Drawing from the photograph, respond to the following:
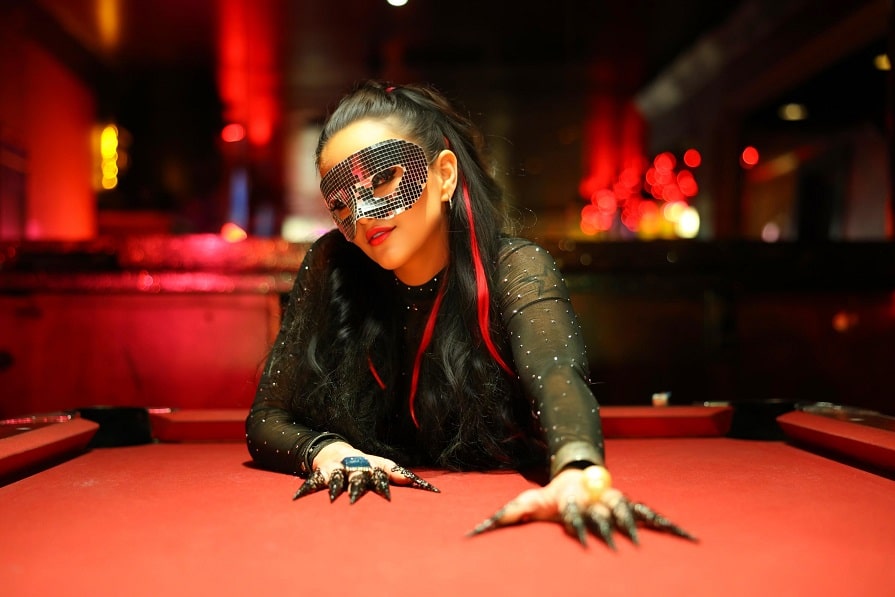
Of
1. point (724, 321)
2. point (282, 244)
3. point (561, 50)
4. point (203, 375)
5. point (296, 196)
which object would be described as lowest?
point (203, 375)

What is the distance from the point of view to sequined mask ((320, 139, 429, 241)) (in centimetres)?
167

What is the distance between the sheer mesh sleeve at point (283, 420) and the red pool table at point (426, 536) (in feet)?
0.21

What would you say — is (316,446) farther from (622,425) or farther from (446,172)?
(622,425)

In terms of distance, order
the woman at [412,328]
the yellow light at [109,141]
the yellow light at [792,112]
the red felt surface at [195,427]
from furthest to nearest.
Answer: the yellow light at [109,141] → the yellow light at [792,112] → the red felt surface at [195,427] → the woman at [412,328]

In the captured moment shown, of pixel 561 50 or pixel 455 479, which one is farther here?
pixel 561 50

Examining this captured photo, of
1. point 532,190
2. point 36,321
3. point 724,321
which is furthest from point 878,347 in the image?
point 532,190

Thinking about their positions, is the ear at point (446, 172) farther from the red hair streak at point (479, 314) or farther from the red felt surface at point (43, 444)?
the red felt surface at point (43, 444)

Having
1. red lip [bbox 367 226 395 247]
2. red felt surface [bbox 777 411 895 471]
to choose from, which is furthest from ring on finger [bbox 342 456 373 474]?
red felt surface [bbox 777 411 895 471]

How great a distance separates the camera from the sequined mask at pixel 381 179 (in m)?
1.67

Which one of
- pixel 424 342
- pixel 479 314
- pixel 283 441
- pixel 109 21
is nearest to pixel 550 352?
pixel 479 314

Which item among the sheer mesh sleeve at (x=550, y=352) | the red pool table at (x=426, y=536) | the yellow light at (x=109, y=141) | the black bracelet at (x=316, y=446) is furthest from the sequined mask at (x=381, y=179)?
the yellow light at (x=109, y=141)

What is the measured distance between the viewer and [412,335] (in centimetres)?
191

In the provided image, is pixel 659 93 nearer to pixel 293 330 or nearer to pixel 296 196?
pixel 296 196

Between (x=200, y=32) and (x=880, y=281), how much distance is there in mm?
5831
